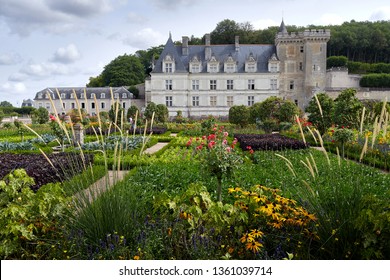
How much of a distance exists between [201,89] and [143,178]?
33301 mm

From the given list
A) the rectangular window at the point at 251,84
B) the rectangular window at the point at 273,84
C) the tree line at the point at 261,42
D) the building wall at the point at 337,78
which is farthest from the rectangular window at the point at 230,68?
the tree line at the point at 261,42

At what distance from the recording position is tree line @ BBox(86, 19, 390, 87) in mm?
55438

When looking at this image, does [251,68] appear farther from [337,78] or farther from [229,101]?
[337,78]

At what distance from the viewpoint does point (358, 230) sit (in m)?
3.34

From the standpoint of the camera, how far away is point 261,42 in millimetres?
57219

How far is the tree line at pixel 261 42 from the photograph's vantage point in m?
55.4

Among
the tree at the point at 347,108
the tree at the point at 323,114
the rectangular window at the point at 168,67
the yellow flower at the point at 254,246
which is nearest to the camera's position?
the yellow flower at the point at 254,246

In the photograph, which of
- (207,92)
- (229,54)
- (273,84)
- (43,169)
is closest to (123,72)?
(207,92)

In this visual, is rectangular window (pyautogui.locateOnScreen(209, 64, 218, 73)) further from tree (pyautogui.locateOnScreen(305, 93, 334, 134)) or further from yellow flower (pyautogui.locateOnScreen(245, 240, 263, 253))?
yellow flower (pyautogui.locateOnScreen(245, 240, 263, 253))

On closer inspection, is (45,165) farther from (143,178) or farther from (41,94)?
(41,94)

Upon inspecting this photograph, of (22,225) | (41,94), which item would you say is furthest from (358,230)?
(41,94)

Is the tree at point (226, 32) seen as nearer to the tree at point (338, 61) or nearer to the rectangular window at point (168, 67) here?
the tree at point (338, 61)

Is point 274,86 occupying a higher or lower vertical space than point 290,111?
higher
